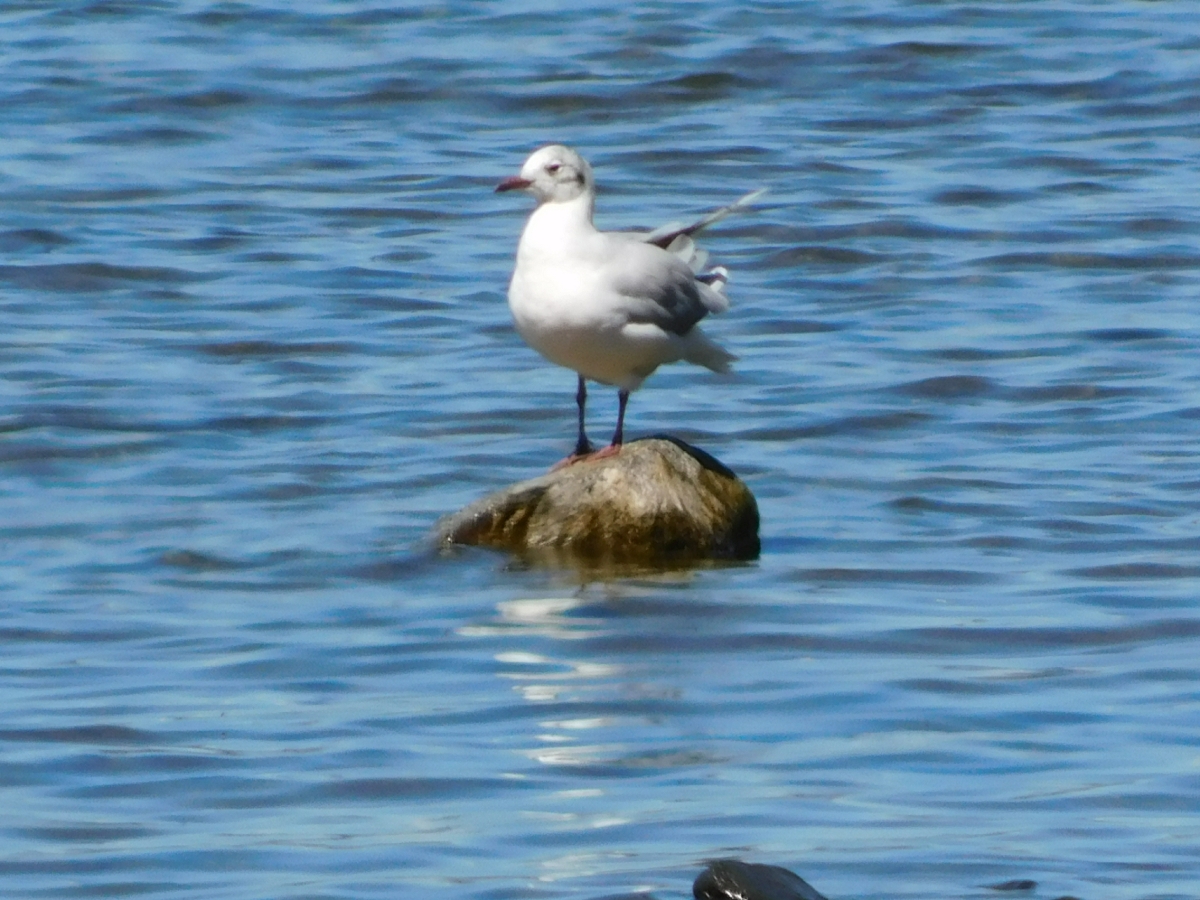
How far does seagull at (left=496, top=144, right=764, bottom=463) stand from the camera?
321 inches

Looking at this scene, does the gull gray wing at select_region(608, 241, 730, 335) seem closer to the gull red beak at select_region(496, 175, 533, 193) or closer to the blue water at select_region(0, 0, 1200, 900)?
the gull red beak at select_region(496, 175, 533, 193)

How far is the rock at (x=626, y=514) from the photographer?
8.32 metres

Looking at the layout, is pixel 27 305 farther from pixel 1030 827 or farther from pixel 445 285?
pixel 1030 827

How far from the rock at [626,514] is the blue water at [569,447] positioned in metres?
0.19

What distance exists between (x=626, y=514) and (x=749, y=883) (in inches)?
135

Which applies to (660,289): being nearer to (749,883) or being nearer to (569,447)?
(569,447)

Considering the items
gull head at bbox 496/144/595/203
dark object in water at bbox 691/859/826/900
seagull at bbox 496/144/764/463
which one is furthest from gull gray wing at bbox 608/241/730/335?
dark object in water at bbox 691/859/826/900

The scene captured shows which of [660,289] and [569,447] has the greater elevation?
[660,289]

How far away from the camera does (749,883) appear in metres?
4.95

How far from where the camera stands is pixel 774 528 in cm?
891

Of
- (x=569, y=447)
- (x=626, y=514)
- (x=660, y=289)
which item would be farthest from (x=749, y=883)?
(x=569, y=447)

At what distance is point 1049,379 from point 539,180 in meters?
3.60

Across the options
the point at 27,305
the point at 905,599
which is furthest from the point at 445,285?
the point at 905,599

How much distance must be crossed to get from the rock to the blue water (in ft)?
0.63
